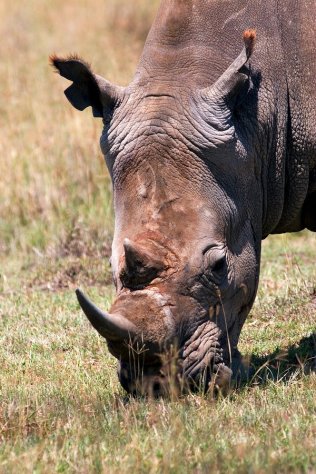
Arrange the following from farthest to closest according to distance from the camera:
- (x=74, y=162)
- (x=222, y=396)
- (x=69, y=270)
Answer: (x=74, y=162), (x=69, y=270), (x=222, y=396)

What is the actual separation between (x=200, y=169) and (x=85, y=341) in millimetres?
2088

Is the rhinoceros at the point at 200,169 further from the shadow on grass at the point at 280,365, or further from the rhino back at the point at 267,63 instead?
the shadow on grass at the point at 280,365

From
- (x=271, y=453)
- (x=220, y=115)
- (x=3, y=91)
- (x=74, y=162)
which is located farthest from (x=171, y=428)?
(x=3, y=91)

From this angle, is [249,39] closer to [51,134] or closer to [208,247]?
[208,247]

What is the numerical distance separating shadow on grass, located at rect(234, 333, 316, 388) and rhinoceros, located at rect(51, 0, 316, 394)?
0.19 m

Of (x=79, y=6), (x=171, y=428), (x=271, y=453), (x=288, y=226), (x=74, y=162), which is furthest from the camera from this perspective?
(x=79, y=6)

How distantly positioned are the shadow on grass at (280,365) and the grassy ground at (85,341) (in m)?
0.02

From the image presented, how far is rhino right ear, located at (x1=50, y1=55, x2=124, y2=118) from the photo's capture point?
6215 millimetres

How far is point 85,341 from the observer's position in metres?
7.55

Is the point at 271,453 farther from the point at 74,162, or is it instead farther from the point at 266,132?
the point at 74,162

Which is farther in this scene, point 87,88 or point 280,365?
point 280,365

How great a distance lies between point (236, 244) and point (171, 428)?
1.26 m

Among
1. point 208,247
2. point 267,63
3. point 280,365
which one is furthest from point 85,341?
point 267,63

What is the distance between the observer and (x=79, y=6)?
1869cm
